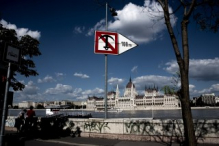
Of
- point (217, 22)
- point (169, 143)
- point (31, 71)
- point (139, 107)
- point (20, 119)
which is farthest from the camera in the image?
point (139, 107)

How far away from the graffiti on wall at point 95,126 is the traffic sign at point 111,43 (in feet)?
12.9

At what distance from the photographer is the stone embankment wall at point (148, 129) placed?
793 cm

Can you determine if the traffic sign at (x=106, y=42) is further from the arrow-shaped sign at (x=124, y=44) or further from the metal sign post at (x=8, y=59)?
the metal sign post at (x=8, y=59)

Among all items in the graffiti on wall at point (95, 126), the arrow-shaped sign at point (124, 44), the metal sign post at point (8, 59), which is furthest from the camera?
the graffiti on wall at point (95, 126)

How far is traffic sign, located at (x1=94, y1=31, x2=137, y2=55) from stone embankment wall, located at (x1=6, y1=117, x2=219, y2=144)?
3654mm

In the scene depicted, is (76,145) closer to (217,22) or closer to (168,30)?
(168,30)

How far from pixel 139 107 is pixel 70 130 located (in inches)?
7034

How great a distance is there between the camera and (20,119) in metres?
12.8

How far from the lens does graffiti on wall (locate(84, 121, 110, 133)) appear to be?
976cm

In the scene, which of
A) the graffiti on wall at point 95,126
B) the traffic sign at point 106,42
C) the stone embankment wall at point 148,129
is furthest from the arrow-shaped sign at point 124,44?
the graffiti on wall at point 95,126

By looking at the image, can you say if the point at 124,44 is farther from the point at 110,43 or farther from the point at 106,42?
the point at 106,42

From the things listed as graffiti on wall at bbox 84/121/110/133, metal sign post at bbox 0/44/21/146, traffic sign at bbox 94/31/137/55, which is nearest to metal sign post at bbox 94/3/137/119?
traffic sign at bbox 94/31/137/55

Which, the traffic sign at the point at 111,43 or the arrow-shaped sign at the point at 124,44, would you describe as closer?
the arrow-shaped sign at the point at 124,44

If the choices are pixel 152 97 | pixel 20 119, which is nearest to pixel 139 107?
pixel 152 97
